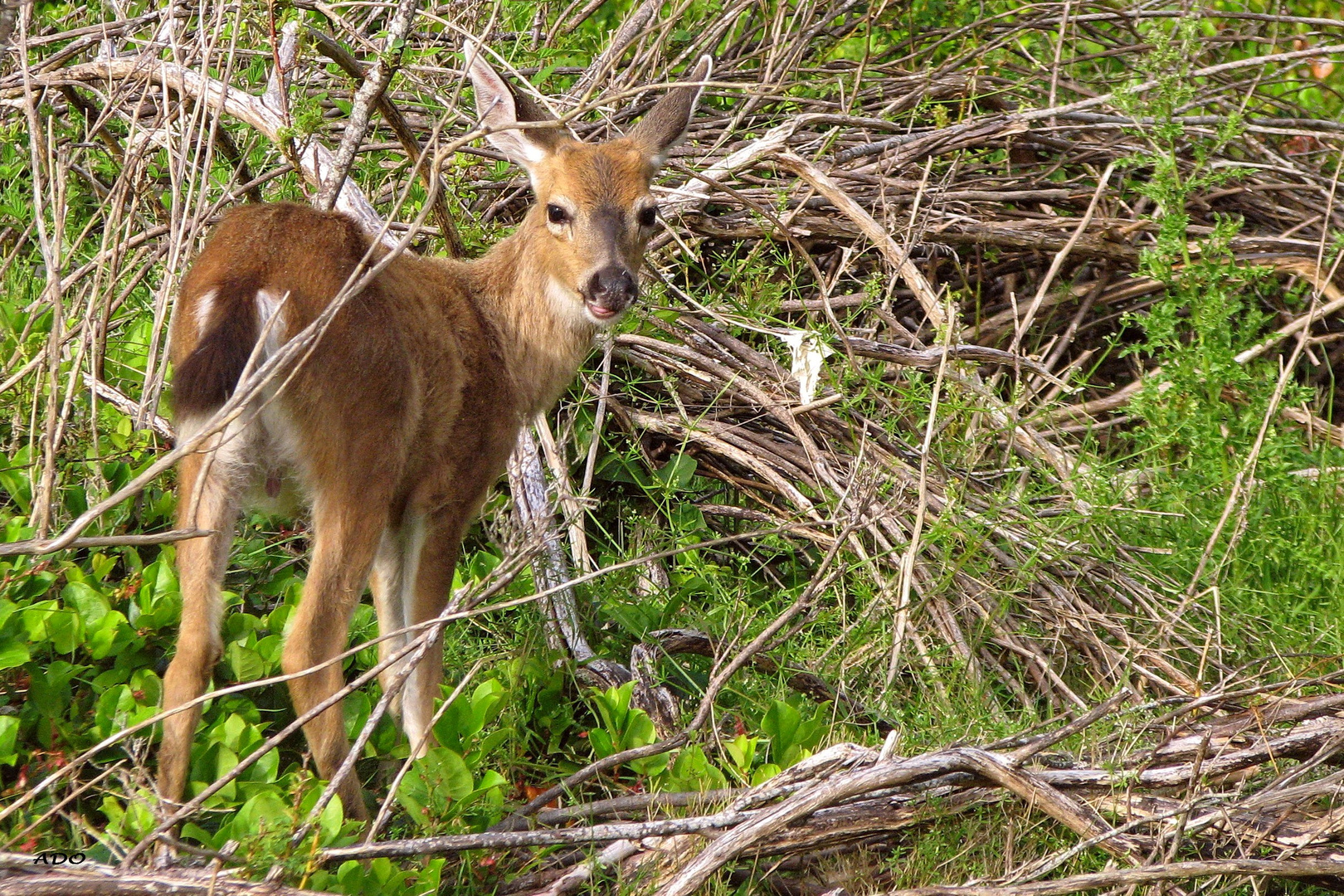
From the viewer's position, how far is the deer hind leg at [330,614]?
339 centimetres

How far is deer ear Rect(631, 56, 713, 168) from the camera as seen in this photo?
15.5 ft

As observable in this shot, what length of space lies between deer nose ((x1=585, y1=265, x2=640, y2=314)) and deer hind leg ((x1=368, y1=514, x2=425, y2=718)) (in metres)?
0.90

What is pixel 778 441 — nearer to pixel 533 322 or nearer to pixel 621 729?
pixel 533 322

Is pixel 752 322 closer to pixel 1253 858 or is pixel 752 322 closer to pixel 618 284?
pixel 618 284

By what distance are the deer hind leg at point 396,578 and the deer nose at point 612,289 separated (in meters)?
0.90

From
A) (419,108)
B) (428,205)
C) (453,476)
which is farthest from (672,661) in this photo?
(419,108)

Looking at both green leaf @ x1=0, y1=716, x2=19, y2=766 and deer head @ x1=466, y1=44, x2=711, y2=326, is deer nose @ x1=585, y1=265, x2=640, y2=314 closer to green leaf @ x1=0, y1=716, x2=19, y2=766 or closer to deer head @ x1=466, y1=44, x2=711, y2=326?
deer head @ x1=466, y1=44, x2=711, y2=326

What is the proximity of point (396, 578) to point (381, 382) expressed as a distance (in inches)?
30.7

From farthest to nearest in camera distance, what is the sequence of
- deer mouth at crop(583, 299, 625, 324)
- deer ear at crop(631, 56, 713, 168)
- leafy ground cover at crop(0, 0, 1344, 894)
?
deer ear at crop(631, 56, 713, 168) < deer mouth at crop(583, 299, 625, 324) < leafy ground cover at crop(0, 0, 1344, 894)

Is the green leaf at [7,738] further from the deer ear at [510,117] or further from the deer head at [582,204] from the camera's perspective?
the deer ear at [510,117]

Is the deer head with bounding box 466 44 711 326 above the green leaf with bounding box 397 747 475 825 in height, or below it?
above

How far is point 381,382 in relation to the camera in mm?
3535

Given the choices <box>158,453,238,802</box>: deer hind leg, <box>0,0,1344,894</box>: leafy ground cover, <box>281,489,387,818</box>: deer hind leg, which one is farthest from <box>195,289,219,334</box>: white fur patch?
<box>281,489,387,818</box>: deer hind leg

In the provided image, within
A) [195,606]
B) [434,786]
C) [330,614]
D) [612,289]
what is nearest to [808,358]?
[612,289]
